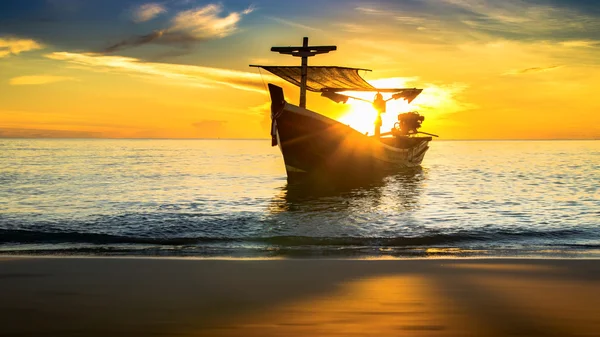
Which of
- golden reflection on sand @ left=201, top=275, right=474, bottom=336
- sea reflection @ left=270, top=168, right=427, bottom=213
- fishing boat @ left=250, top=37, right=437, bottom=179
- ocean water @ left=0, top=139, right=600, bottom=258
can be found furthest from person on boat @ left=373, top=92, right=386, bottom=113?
golden reflection on sand @ left=201, top=275, right=474, bottom=336

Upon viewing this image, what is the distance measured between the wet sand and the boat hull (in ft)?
92.9

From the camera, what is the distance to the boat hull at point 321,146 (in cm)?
3769

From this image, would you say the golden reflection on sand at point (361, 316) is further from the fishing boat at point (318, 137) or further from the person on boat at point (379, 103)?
the person on boat at point (379, 103)

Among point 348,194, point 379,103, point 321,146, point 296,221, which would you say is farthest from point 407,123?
point 296,221

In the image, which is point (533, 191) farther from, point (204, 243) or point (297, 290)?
point (297, 290)

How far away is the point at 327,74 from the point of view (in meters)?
45.8

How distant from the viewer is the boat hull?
37688 millimetres

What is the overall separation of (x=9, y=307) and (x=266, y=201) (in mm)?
19785

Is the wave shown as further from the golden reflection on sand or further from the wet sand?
the golden reflection on sand

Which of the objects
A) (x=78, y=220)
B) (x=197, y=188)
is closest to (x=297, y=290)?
(x=78, y=220)

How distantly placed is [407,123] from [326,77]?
8.91 m

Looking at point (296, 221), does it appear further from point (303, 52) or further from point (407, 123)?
point (407, 123)

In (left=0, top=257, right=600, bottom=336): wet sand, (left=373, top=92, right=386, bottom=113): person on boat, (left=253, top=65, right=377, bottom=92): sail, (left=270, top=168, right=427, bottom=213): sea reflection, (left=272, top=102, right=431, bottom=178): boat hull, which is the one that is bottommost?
(left=270, top=168, right=427, bottom=213): sea reflection

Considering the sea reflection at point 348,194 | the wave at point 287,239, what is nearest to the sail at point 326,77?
the sea reflection at point 348,194
